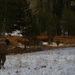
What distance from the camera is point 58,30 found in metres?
83.6

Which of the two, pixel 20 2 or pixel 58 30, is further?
pixel 58 30

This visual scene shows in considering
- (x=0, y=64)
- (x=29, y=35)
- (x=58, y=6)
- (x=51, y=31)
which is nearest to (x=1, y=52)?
(x=0, y=64)

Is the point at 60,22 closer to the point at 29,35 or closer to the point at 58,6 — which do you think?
the point at 58,6

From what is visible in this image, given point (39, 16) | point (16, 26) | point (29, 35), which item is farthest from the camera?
point (39, 16)

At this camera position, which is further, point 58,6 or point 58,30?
point 58,6

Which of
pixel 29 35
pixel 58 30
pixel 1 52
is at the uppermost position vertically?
pixel 1 52

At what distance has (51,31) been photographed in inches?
2451

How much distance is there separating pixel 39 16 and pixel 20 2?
32.5m

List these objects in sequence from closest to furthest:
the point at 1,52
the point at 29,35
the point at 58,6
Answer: the point at 1,52, the point at 29,35, the point at 58,6

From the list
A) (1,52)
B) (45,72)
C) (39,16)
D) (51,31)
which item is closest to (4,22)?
(51,31)

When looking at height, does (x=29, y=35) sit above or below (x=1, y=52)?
below

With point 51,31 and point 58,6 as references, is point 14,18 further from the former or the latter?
point 58,6

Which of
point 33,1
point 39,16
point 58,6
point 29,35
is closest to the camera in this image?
point 29,35

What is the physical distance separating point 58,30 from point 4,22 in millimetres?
39642
